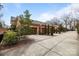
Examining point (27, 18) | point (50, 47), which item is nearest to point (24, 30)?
point (27, 18)

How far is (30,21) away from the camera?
208 centimetres

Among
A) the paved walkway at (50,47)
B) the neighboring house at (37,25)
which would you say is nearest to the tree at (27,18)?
the neighboring house at (37,25)

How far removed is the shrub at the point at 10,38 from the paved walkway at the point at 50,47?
0.08 metres

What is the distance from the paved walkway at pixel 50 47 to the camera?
2.02 metres

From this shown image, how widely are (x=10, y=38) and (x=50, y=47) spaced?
0.47 m

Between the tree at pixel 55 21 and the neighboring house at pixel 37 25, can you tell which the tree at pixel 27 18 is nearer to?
the neighboring house at pixel 37 25

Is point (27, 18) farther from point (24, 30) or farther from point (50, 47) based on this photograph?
point (50, 47)

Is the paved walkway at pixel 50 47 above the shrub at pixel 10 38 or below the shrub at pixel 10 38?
below

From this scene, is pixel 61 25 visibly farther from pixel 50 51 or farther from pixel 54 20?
pixel 50 51

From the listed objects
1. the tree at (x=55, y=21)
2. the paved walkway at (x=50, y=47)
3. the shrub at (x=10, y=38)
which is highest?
the tree at (x=55, y=21)

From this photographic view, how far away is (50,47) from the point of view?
6.70 feet

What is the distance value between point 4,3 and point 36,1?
374 millimetres

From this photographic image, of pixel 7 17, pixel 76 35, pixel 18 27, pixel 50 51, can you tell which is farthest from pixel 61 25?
pixel 7 17

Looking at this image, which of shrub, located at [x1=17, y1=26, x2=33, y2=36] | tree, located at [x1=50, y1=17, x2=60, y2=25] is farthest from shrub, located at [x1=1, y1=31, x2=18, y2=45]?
tree, located at [x1=50, y1=17, x2=60, y2=25]
